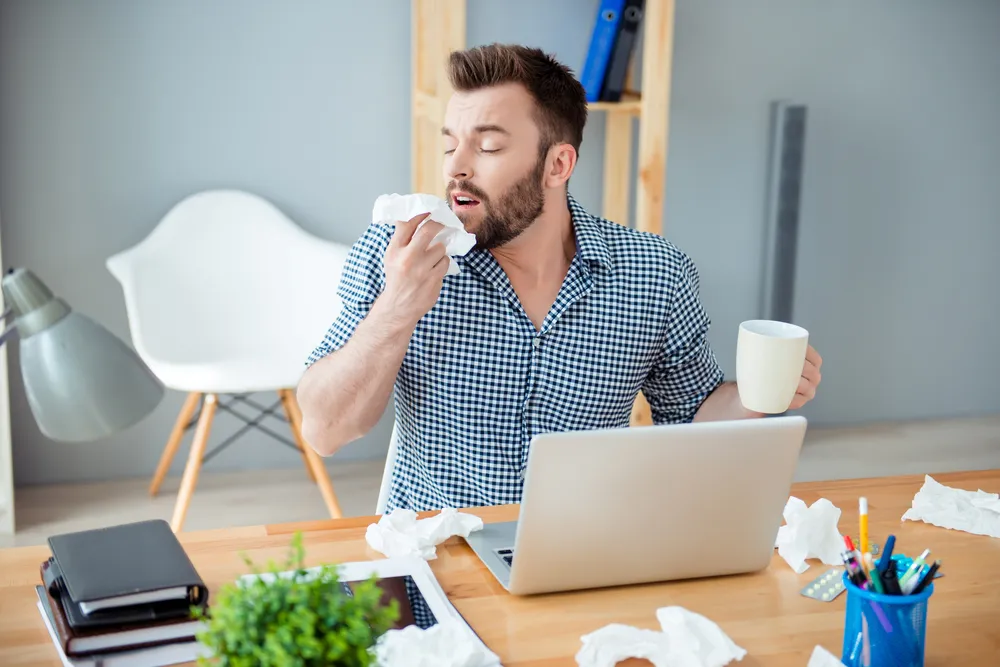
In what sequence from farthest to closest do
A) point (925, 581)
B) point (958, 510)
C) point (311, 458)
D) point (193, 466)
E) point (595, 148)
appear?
1. point (595, 148)
2. point (311, 458)
3. point (193, 466)
4. point (958, 510)
5. point (925, 581)

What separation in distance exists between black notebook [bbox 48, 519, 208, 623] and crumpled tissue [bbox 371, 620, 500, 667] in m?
0.20

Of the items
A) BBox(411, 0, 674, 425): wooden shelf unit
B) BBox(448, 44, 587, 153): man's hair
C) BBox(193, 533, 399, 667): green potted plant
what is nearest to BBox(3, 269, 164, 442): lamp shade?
BBox(193, 533, 399, 667): green potted plant

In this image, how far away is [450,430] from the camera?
1.67m

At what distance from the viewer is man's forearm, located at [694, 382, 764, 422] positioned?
1.67m

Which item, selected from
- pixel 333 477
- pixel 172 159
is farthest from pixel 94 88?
pixel 333 477

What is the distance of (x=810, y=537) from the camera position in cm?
131

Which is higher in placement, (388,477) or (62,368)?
(62,368)

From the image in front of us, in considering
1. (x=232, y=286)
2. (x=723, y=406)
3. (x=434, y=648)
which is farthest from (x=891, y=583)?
(x=232, y=286)

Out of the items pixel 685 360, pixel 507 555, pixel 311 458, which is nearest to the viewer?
pixel 507 555

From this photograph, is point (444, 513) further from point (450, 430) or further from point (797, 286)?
point (797, 286)

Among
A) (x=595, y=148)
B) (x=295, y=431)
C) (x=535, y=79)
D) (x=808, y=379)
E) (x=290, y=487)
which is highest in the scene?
(x=535, y=79)

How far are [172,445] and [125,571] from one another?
6.47 ft

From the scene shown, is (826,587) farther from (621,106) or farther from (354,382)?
(621,106)

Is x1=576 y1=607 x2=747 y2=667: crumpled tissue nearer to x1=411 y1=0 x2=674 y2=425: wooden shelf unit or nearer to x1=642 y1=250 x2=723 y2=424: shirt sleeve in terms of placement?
x1=642 y1=250 x2=723 y2=424: shirt sleeve
